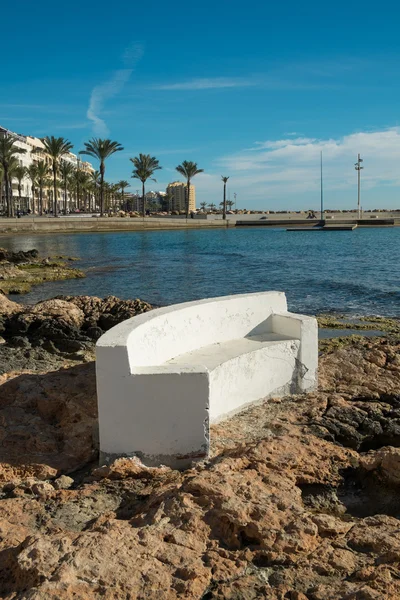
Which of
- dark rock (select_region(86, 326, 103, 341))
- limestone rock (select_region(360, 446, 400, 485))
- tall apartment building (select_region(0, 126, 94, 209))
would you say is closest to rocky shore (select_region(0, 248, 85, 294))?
dark rock (select_region(86, 326, 103, 341))

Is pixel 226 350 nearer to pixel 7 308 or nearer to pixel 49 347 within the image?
pixel 49 347

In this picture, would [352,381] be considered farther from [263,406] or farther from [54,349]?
[54,349]

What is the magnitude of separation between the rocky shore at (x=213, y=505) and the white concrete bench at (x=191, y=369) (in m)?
0.22

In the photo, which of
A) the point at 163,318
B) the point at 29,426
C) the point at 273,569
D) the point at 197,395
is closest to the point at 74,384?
the point at 29,426

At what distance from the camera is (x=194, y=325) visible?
626 cm

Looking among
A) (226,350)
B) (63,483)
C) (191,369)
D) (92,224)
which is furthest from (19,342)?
(92,224)

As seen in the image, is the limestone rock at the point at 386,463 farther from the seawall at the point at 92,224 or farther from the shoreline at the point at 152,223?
the seawall at the point at 92,224

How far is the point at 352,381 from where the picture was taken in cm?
757

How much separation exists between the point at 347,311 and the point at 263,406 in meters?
11.6

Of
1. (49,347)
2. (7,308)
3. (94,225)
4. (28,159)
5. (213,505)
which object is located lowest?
(49,347)

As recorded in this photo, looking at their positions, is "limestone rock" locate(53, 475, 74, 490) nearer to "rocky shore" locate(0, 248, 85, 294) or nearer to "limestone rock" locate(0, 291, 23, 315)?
"limestone rock" locate(0, 291, 23, 315)

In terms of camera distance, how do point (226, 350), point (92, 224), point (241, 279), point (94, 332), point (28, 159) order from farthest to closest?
point (28, 159), point (92, 224), point (241, 279), point (94, 332), point (226, 350)

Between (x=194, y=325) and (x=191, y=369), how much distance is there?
1.57m

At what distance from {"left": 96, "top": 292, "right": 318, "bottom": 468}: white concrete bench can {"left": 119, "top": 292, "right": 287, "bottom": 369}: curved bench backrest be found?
0.4 inches
